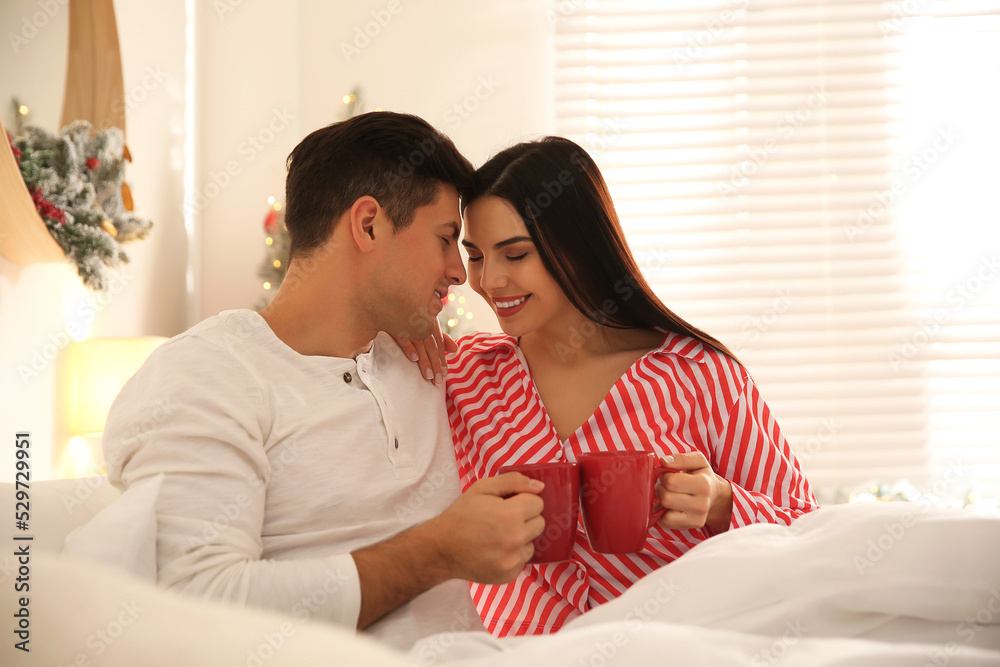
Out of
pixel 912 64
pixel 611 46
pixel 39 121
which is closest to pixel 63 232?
pixel 39 121

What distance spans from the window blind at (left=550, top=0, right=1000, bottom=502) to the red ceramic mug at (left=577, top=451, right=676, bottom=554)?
2438 mm

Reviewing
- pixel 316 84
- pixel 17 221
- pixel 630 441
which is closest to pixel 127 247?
pixel 17 221

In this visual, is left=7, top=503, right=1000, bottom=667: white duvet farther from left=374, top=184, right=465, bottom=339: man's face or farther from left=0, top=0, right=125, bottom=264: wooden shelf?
left=0, top=0, right=125, bottom=264: wooden shelf

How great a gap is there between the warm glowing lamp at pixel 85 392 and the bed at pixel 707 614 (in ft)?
3.27

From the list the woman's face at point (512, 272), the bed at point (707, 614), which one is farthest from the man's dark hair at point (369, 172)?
the bed at point (707, 614)

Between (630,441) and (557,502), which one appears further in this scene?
(630,441)

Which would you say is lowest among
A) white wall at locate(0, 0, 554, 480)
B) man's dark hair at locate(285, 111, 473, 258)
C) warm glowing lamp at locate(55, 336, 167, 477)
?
warm glowing lamp at locate(55, 336, 167, 477)

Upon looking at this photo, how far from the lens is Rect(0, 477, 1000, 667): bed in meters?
0.52

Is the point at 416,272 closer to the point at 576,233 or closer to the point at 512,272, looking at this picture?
the point at 512,272

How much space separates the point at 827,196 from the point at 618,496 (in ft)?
9.12

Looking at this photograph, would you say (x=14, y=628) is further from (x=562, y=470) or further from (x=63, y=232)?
(x=63, y=232)

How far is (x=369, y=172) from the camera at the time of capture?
125 cm

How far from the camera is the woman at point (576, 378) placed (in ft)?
4.02

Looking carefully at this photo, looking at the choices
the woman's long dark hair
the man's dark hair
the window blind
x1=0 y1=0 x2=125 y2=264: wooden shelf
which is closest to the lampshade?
x1=0 y1=0 x2=125 y2=264: wooden shelf
